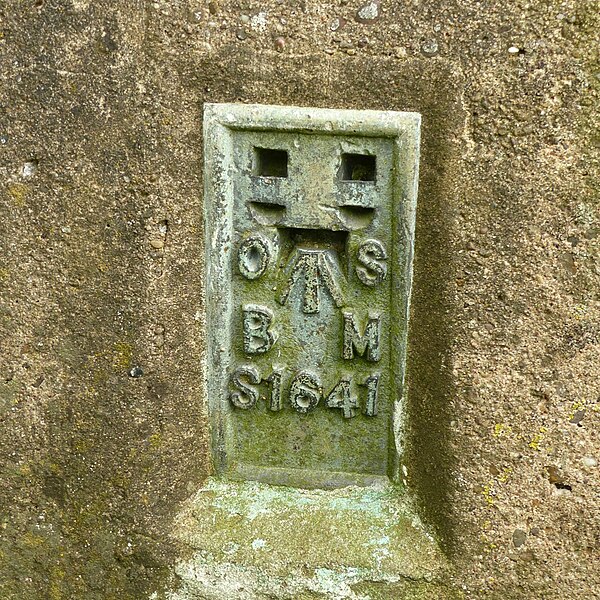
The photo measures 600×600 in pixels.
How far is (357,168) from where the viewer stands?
1246 mm

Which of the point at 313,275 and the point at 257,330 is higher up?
the point at 313,275

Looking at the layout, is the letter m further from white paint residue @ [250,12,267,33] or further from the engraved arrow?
white paint residue @ [250,12,267,33]

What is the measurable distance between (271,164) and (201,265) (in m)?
0.22

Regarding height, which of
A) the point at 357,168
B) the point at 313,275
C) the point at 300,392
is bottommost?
the point at 300,392

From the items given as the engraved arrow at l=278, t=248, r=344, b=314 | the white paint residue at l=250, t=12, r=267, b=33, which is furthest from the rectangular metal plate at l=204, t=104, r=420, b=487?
the white paint residue at l=250, t=12, r=267, b=33

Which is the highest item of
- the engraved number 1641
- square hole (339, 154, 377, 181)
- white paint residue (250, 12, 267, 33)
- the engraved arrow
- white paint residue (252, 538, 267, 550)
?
white paint residue (250, 12, 267, 33)

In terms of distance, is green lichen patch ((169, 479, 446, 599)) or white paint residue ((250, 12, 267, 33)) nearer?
white paint residue ((250, 12, 267, 33))

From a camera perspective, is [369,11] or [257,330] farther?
[257,330]

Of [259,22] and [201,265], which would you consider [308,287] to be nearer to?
[201,265]

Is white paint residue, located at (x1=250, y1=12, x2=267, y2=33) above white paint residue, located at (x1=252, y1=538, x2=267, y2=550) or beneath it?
above

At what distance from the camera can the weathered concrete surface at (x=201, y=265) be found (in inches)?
44.1

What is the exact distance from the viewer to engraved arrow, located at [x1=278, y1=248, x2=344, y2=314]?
127 centimetres

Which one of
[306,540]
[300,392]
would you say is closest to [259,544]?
[306,540]

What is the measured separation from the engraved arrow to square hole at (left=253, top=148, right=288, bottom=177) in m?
0.14
